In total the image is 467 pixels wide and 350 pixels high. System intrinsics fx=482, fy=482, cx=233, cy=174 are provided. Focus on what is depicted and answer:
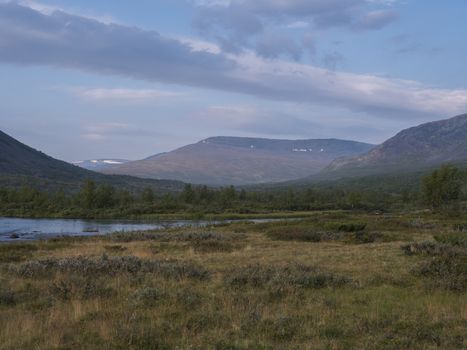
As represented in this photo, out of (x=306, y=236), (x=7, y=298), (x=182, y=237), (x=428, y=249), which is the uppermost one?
(x=7, y=298)

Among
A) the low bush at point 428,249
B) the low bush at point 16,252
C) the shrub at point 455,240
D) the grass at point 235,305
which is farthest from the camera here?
the low bush at point 16,252

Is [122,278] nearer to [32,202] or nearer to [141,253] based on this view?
[141,253]

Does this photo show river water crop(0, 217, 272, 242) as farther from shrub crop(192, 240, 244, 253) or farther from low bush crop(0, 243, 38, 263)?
shrub crop(192, 240, 244, 253)

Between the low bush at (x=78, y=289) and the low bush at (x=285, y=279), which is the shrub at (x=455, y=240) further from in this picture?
the low bush at (x=78, y=289)

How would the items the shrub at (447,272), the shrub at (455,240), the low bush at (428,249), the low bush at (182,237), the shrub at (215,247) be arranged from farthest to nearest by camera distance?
the low bush at (182,237)
the shrub at (215,247)
the shrub at (455,240)
the low bush at (428,249)
the shrub at (447,272)

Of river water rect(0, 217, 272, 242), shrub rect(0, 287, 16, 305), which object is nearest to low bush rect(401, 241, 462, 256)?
shrub rect(0, 287, 16, 305)

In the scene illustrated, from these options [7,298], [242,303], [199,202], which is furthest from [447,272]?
[199,202]

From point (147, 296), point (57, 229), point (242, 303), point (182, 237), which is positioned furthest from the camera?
point (57, 229)

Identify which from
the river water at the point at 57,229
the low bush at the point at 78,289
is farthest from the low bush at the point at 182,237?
the low bush at the point at 78,289

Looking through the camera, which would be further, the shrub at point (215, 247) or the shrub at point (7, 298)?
the shrub at point (215, 247)

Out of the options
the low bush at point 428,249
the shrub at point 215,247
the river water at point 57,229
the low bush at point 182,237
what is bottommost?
the river water at point 57,229

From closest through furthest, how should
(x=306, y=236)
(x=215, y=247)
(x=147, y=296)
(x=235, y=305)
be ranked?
(x=235, y=305) < (x=147, y=296) < (x=215, y=247) < (x=306, y=236)

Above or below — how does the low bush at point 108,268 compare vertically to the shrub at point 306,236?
above

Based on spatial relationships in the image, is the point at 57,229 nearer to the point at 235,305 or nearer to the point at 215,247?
the point at 215,247
